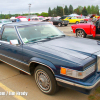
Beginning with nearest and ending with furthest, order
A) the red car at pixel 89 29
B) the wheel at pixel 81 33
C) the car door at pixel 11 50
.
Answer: the car door at pixel 11 50 < the red car at pixel 89 29 < the wheel at pixel 81 33

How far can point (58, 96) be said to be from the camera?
2973mm

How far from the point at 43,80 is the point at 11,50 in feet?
4.53

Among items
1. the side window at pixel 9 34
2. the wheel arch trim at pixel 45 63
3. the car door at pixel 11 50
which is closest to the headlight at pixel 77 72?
the wheel arch trim at pixel 45 63

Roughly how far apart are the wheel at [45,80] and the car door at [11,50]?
21.8 inches

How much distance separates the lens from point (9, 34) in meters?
A: 4.11

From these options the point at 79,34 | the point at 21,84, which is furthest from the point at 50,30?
the point at 79,34

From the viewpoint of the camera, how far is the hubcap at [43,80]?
114 inches

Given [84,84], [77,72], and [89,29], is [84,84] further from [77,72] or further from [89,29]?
[89,29]

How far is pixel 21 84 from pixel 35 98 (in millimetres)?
801

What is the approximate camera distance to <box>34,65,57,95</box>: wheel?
2752 millimetres

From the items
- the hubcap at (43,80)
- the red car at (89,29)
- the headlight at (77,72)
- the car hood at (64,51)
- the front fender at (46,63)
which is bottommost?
the hubcap at (43,80)

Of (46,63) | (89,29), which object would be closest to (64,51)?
(46,63)

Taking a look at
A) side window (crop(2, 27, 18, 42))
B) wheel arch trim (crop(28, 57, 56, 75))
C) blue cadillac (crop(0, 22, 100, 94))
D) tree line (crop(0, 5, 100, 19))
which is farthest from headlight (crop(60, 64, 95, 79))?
tree line (crop(0, 5, 100, 19))

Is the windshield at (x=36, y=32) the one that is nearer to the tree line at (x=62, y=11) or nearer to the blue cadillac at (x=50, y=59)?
the blue cadillac at (x=50, y=59)
